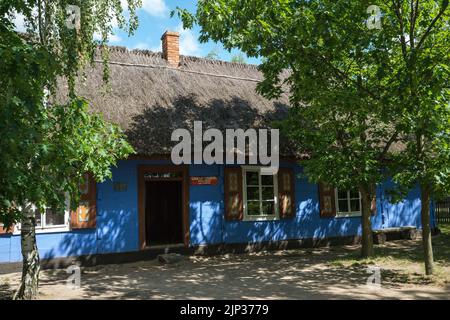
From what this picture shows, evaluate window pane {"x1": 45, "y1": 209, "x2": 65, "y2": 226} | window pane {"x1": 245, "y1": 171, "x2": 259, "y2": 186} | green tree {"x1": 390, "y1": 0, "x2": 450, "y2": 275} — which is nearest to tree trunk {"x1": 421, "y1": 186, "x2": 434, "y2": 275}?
green tree {"x1": 390, "y1": 0, "x2": 450, "y2": 275}

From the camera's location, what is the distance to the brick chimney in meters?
13.1

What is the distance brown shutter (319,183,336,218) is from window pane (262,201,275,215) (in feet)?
5.15

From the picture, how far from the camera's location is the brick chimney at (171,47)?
42.8 feet

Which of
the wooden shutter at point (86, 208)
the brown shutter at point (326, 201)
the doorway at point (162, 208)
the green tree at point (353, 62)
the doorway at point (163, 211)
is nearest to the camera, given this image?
the green tree at point (353, 62)

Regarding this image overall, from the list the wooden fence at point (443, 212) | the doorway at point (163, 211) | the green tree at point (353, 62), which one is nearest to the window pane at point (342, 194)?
the green tree at point (353, 62)

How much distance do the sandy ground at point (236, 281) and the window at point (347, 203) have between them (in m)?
2.81

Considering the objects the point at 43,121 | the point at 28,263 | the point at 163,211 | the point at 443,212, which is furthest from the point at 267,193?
the point at 443,212

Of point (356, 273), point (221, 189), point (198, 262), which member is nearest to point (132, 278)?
point (198, 262)

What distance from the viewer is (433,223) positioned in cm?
1387

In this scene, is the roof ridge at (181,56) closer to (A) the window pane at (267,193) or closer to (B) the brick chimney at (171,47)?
(B) the brick chimney at (171,47)

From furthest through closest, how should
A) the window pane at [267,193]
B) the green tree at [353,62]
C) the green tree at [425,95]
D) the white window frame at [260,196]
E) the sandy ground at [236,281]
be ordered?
1. the window pane at [267,193]
2. the white window frame at [260,196]
3. the green tree at [353,62]
4. the green tree at [425,95]
5. the sandy ground at [236,281]

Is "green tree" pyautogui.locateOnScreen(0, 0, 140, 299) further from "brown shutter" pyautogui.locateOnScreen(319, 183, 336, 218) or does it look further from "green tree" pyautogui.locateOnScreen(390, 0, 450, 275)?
"brown shutter" pyautogui.locateOnScreen(319, 183, 336, 218)

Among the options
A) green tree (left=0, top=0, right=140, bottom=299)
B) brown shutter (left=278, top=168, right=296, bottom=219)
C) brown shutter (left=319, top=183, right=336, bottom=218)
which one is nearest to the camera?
green tree (left=0, top=0, right=140, bottom=299)

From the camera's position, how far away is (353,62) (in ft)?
28.8
